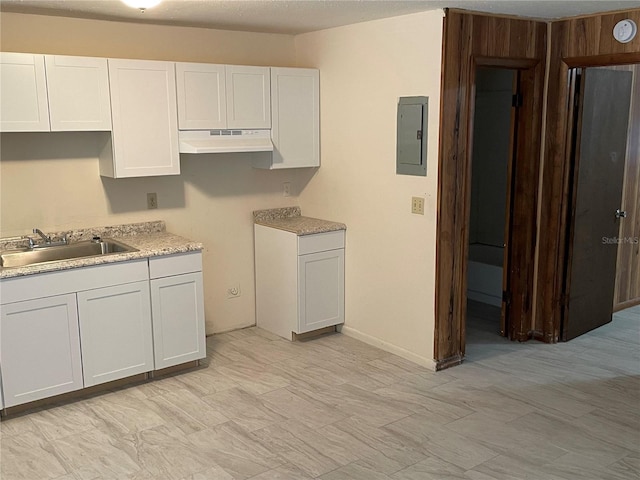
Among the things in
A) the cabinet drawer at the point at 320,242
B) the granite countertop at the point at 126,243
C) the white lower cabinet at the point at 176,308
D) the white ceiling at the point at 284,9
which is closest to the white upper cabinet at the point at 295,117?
the white ceiling at the point at 284,9

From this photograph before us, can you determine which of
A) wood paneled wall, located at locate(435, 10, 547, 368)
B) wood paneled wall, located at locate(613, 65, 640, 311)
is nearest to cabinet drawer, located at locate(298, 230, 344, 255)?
wood paneled wall, located at locate(435, 10, 547, 368)

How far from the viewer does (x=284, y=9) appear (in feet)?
11.9

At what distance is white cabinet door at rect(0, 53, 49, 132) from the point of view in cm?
342

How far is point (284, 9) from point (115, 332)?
2204 millimetres

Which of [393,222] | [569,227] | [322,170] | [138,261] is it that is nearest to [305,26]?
[322,170]

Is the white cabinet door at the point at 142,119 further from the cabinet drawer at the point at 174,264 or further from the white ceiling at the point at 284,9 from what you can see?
the cabinet drawer at the point at 174,264

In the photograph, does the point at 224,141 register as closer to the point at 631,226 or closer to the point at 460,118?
the point at 460,118

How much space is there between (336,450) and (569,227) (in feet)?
8.18

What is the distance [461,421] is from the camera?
11.2 ft

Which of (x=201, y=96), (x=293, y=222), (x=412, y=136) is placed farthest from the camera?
(x=293, y=222)

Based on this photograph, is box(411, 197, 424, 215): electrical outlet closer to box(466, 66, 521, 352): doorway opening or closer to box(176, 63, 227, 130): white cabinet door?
box(176, 63, 227, 130): white cabinet door

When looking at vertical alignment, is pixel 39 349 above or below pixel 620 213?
below

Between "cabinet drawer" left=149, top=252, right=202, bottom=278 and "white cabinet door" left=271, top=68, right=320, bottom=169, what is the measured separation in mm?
1045

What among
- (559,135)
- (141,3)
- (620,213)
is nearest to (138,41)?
(141,3)
